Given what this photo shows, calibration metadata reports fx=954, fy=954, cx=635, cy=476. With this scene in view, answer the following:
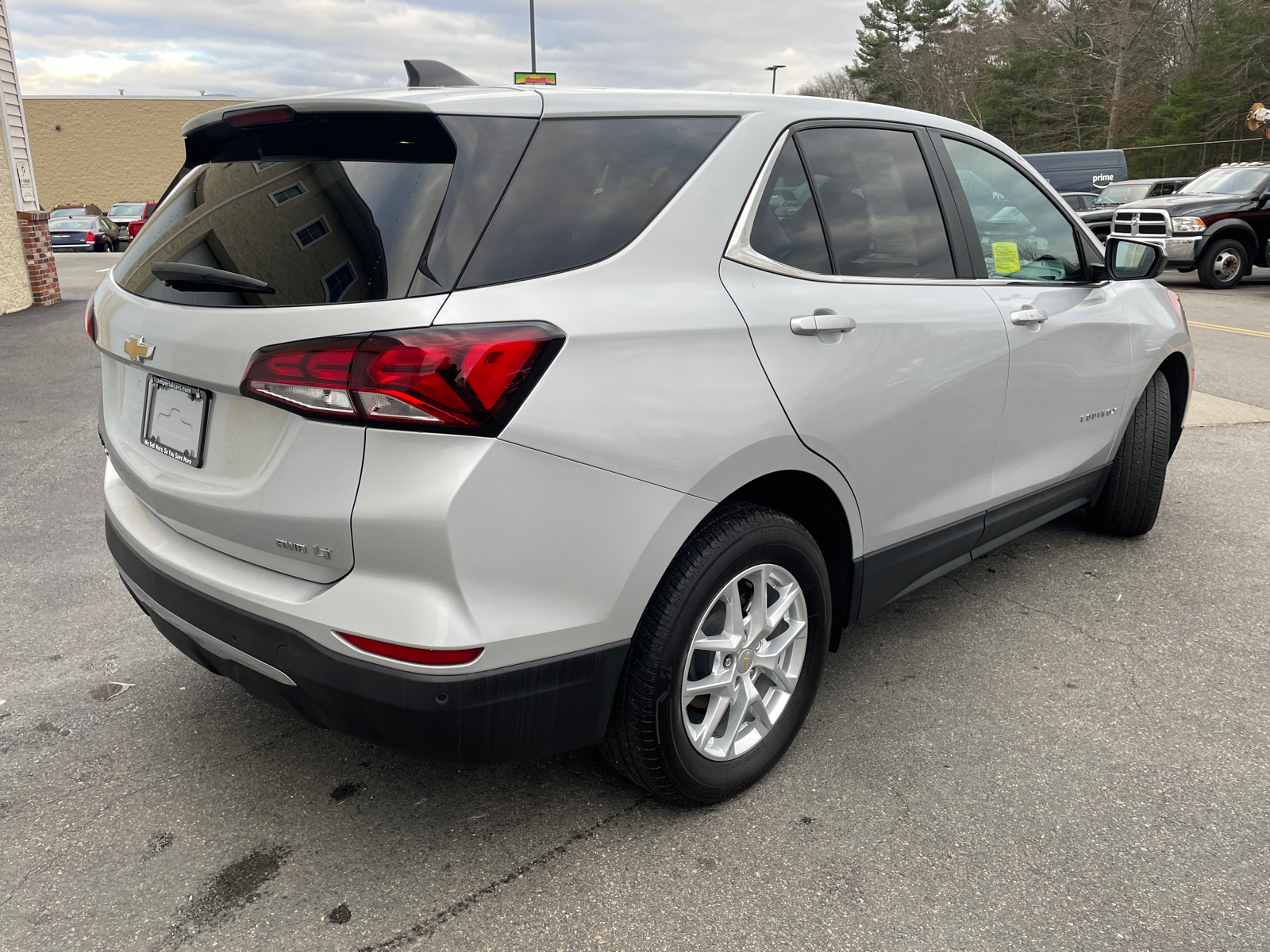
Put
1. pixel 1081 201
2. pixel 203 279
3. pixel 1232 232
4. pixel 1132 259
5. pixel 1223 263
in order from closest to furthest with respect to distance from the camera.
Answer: pixel 203 279, pixel 1132 259, pixel 1232 232, pixel 1223 263, pixel 1081 201

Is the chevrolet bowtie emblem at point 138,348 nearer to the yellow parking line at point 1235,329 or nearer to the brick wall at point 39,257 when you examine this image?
the brick wall at point 39,257

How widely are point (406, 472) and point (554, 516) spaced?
0.98 feet

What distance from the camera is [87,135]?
4731cm

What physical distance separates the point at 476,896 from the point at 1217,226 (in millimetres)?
17518

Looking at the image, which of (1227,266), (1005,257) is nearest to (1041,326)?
(1005,257)

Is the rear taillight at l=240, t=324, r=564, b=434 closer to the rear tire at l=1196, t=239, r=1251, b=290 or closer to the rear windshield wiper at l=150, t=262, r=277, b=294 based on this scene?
the rear windshield wiper at l=150, t=262, r=277, b=294

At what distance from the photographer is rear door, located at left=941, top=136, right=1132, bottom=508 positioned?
3.19 m

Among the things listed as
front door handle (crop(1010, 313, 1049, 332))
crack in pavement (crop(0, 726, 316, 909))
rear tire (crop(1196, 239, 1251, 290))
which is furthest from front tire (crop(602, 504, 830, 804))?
rear tire (crop(1196, 239, 1251, 290))

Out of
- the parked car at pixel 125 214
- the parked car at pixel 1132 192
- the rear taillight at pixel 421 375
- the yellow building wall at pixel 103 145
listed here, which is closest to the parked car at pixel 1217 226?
the parked car at pixel 1132 192

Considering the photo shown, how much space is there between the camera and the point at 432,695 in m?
1.85

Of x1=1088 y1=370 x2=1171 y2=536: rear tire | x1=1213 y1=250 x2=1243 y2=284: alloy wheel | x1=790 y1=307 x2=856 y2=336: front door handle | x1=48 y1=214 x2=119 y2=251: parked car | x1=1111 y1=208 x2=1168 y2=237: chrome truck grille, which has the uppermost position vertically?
x1=790 y1=307 x2=856 y2=336: front door handle

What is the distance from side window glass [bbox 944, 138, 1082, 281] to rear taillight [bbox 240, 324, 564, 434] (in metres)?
1.98

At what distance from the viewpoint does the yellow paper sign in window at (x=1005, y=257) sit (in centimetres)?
323

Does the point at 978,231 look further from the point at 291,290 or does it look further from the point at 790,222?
the point at 291,290
